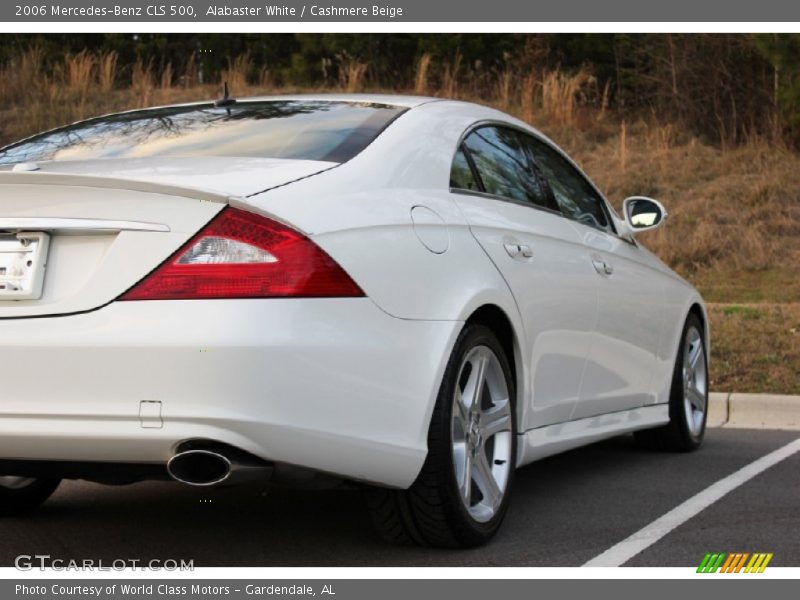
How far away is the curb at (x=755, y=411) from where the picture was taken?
8109 mm

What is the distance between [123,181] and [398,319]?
0.92m

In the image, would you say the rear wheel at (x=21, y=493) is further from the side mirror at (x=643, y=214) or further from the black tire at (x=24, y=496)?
the side mirror at (x=643, y=214)

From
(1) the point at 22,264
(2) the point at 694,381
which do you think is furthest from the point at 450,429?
(2) the point at 694,381

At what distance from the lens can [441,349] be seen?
4223mm

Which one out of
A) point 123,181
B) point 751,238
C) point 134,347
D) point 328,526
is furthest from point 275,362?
point 751,238

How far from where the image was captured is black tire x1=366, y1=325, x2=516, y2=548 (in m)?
4.27

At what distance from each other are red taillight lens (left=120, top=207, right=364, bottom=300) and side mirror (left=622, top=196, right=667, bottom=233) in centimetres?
330

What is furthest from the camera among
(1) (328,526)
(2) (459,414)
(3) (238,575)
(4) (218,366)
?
(1) (328,526)

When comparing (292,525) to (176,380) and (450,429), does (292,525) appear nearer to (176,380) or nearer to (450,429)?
(450,429)

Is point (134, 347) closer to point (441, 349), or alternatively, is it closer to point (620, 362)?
point (441, 349)

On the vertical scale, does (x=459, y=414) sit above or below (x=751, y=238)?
above

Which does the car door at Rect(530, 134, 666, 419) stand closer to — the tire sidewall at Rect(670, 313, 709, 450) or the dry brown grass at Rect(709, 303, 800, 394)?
the tire sidewall at Rect(670, 313, 709, 450)

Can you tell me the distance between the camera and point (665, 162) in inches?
691

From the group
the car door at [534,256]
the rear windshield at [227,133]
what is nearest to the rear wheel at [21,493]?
the rear windshield at [227,133]
